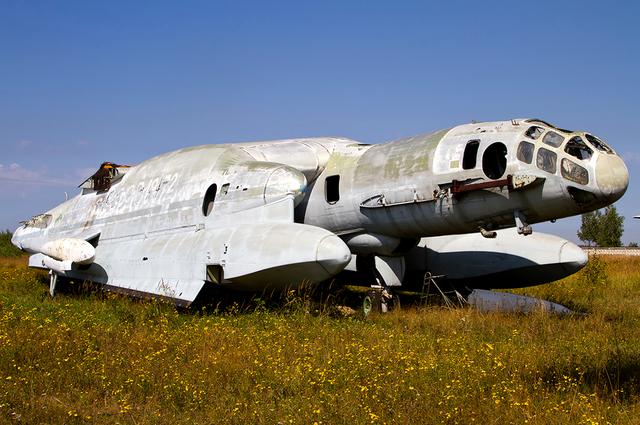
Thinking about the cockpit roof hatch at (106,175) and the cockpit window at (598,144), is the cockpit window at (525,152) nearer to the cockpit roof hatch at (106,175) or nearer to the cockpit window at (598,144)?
the cockpit window at (598,144)

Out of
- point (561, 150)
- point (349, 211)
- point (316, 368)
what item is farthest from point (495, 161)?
point (316, 368)

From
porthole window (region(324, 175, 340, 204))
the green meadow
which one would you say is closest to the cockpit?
the green meadow

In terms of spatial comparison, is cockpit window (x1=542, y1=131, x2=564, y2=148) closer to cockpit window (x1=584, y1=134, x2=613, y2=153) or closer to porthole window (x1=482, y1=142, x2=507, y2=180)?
cockpit window (x1=584, y1=134, x2=613, y2=153)

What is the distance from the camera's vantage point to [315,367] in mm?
7945

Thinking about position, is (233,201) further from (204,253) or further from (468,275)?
(468,275)

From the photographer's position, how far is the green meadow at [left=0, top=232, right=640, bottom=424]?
20.1ft

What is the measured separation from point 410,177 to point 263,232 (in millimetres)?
2838

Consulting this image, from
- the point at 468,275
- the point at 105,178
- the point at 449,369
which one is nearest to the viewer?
the point at 449,369

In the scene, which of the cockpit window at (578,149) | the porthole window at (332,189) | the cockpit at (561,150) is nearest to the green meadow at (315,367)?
the cockpit at (561,150)

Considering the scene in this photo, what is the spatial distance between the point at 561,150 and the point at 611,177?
0.86 meters

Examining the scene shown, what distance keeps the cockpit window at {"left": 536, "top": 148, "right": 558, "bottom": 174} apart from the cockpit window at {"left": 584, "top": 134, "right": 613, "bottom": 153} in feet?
2.13

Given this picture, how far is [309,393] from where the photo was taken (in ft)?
22.5

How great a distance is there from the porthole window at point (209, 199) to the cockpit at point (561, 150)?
6.37m

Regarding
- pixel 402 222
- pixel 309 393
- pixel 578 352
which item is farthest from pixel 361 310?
pixel 309 393
